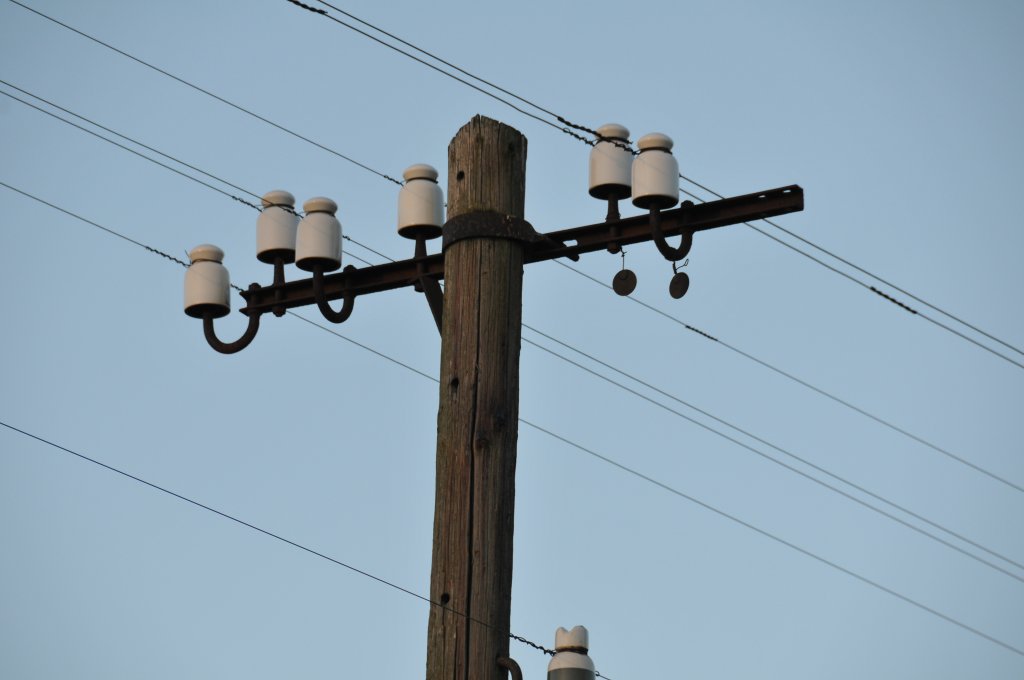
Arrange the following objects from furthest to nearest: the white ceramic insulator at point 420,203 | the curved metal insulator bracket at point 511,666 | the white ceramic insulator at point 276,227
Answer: the white ceramic insulator at point 276,227, the white ceramic insulator at point 420,203, the curved metal insulator bracket at point 511,666

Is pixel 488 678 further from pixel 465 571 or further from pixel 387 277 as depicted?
pixel 387 277

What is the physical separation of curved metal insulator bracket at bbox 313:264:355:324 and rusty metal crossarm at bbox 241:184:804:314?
28 millimetres

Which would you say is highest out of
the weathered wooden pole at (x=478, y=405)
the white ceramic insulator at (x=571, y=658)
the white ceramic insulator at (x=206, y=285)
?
the white ceramic insulator at (x=206, y=285)

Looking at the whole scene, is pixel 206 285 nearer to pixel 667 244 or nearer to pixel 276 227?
pixel 276 227

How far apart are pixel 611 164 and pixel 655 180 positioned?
281 mm

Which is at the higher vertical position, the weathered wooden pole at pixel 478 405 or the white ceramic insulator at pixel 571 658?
the weathered wooden pole at pixel 478 405

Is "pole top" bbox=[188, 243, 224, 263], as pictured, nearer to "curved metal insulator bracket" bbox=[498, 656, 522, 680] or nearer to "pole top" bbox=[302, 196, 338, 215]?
"pole top" bbox=[302, 196, 338, 215]

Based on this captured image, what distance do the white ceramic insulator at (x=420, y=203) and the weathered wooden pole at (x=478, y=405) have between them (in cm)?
45

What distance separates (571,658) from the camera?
6.70 metres

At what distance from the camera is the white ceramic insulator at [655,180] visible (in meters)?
7.27

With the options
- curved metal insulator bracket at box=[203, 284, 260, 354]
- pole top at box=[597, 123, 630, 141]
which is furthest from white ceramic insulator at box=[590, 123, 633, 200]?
curved metal insulator bracket at box=[203, 284, 260, 354]

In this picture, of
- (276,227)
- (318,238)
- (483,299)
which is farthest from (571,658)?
(276,227)

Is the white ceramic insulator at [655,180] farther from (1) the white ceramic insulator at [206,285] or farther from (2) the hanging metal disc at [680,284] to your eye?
(1) the white ceramic insulator at [206,285]

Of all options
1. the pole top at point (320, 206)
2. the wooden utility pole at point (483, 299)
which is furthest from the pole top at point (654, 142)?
the pole top at point (320, 206)
